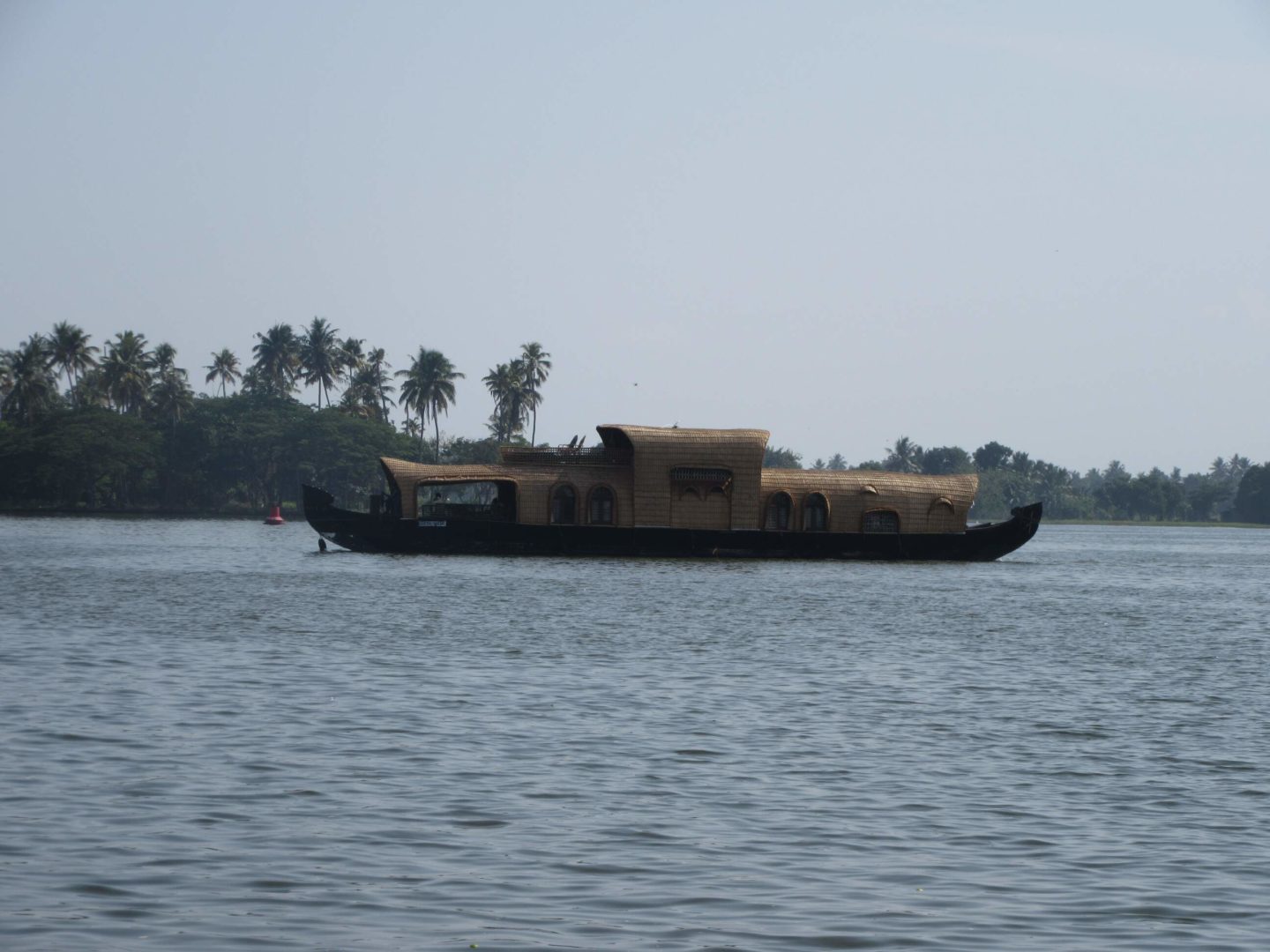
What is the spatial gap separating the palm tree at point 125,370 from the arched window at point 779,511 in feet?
Result: 287

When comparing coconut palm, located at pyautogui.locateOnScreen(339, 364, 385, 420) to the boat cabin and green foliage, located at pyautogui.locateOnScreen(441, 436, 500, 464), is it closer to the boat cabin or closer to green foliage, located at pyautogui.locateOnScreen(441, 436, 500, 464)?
green foliage, located at pyautogui.locateOnScreen(441, 436, 500, 464)

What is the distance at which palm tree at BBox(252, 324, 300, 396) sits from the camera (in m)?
138

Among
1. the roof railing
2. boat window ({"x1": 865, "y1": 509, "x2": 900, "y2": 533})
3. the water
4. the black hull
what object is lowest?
the water

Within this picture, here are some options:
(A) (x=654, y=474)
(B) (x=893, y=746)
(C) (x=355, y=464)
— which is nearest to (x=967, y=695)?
(B) (x=893, y=746)

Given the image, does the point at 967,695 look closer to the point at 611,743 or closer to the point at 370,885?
the point at 611,743

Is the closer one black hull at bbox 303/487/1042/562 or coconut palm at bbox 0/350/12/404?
black hull at bbox 303/487/1042/562

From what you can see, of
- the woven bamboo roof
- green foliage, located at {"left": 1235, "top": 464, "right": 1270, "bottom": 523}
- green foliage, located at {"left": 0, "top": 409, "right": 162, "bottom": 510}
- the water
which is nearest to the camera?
the water

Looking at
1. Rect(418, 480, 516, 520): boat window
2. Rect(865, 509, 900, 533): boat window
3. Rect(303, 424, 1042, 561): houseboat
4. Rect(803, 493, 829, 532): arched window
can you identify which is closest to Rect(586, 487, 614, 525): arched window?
Rect(303, 424, 1042, 561): houseboat

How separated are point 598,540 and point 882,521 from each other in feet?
34.8

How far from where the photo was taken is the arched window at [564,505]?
53.7m

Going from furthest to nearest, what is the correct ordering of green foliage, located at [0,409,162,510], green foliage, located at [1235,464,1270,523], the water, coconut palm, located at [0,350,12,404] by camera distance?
green foliage, located at [1235,464,1270,523], coconut palm, located at [0,350,12,404], green foliage, located at [0,409,162,510], the water

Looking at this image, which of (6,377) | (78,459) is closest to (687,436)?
(78,459)

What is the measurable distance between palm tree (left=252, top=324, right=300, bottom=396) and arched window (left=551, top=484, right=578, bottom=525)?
88.1 m

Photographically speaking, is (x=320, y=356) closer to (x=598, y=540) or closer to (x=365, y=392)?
(x=365, y=392)
